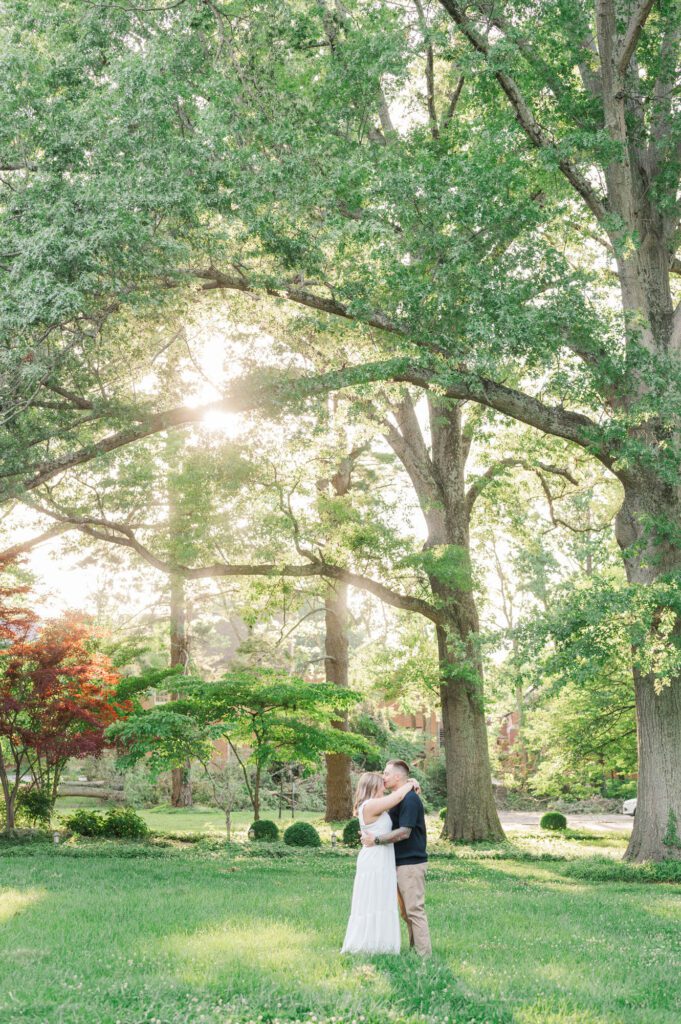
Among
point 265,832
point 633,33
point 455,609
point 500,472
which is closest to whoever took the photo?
point 633,33

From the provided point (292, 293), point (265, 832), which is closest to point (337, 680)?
point (265, 832)

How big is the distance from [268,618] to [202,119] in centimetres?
1143

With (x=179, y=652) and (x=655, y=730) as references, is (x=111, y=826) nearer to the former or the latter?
(x=179, y=652)

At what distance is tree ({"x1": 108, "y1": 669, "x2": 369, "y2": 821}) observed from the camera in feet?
52.0

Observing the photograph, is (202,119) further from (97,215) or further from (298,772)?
(298,772)

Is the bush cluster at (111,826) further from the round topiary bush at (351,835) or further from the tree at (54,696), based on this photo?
the round topiary bush at (351,835)

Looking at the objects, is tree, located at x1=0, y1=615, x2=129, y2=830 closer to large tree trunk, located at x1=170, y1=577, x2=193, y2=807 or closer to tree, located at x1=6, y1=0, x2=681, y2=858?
tree, located at x1=6, y1=0, x2=681, y2=858

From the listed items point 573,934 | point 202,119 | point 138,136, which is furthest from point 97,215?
point 573,934

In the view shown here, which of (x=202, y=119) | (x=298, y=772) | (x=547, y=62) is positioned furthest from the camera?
(x=298, y=772)

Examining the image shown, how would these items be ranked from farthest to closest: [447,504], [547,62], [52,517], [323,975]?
[447,504]
[52,517]
[547,62]
[323,975]

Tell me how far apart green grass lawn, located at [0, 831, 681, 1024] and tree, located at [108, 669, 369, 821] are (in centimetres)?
280

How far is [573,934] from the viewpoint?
8734mm

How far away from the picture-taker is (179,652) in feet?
93.8

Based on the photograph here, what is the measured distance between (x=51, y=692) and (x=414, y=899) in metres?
11.4
